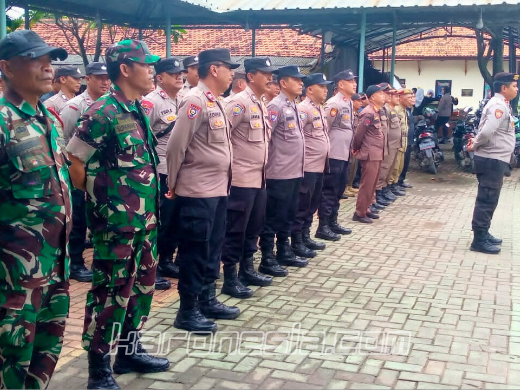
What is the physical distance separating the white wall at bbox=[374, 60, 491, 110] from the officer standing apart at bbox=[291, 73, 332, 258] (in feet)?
69.7

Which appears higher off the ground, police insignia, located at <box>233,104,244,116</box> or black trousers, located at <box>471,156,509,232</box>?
police insignia, located at <box>233,104,244,116</box>

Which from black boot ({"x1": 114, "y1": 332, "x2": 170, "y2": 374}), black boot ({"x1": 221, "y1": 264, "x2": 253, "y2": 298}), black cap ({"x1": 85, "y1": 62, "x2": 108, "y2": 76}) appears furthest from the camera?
black cap ({"x1": 85, "y1": 62, "x2": 108, "y2": 76})

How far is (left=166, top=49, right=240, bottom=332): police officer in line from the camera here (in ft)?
12.7

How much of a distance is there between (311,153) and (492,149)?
6.41 feet

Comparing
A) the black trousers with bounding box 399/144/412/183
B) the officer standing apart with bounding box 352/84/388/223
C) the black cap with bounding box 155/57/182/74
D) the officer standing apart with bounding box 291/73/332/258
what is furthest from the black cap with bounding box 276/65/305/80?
the black trousers with bounding box 399/144/412/183

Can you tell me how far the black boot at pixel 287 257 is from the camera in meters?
Answer: 5.74

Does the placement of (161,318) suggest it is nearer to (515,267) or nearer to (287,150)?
(287,150)

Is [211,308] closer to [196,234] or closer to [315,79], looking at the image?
[196,234]

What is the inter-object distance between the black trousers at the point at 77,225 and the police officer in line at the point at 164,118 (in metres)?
0.70

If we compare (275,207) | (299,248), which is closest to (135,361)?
(275,207)

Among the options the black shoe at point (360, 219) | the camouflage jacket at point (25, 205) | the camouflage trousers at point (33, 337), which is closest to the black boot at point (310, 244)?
the black shoe at point (360, 219)

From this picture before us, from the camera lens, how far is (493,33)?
13703mm

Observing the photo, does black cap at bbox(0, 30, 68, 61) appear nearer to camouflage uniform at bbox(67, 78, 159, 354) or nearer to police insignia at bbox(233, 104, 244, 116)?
camouflage uniform at bbox(67, 78, 159, 354)

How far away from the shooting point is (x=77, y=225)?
204 inches
